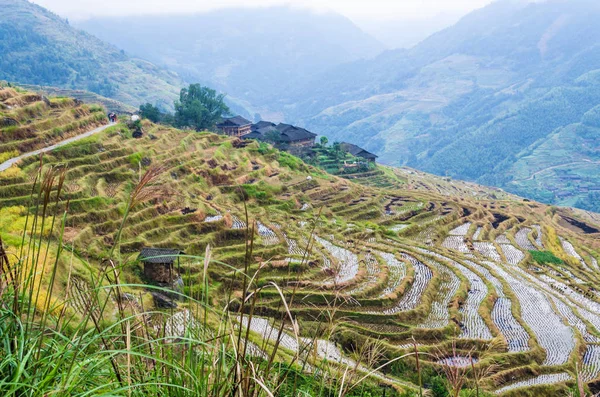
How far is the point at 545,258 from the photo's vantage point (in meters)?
40.1

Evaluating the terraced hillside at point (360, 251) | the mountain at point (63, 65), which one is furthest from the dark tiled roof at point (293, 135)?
the mountain at point (63, 65)

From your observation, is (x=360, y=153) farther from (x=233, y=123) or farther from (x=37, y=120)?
(x=37, y=120)

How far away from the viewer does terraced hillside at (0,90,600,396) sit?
71.5 feet

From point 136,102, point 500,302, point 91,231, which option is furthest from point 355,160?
point 136,102

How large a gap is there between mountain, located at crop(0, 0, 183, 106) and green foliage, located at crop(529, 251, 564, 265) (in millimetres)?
133123

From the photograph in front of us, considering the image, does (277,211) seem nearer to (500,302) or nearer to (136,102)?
(500,302)

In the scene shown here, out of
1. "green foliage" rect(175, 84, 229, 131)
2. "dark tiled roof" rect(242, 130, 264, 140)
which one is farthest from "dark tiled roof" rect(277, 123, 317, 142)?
"green foliage" rect(175, 84, 229, 131)

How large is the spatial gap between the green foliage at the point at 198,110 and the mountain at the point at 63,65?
3132 inches

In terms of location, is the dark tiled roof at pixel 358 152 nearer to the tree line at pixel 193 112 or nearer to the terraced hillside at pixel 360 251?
the tree line at pixel 193 112

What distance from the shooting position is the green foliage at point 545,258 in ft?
131

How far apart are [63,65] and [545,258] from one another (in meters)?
163

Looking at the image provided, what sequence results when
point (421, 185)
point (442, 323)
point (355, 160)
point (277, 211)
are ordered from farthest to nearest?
point (421, 185)
point (355, 160)
point (277, 211)
point (442, 323)

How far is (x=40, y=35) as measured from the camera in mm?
178125

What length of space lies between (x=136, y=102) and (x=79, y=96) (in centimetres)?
4691
